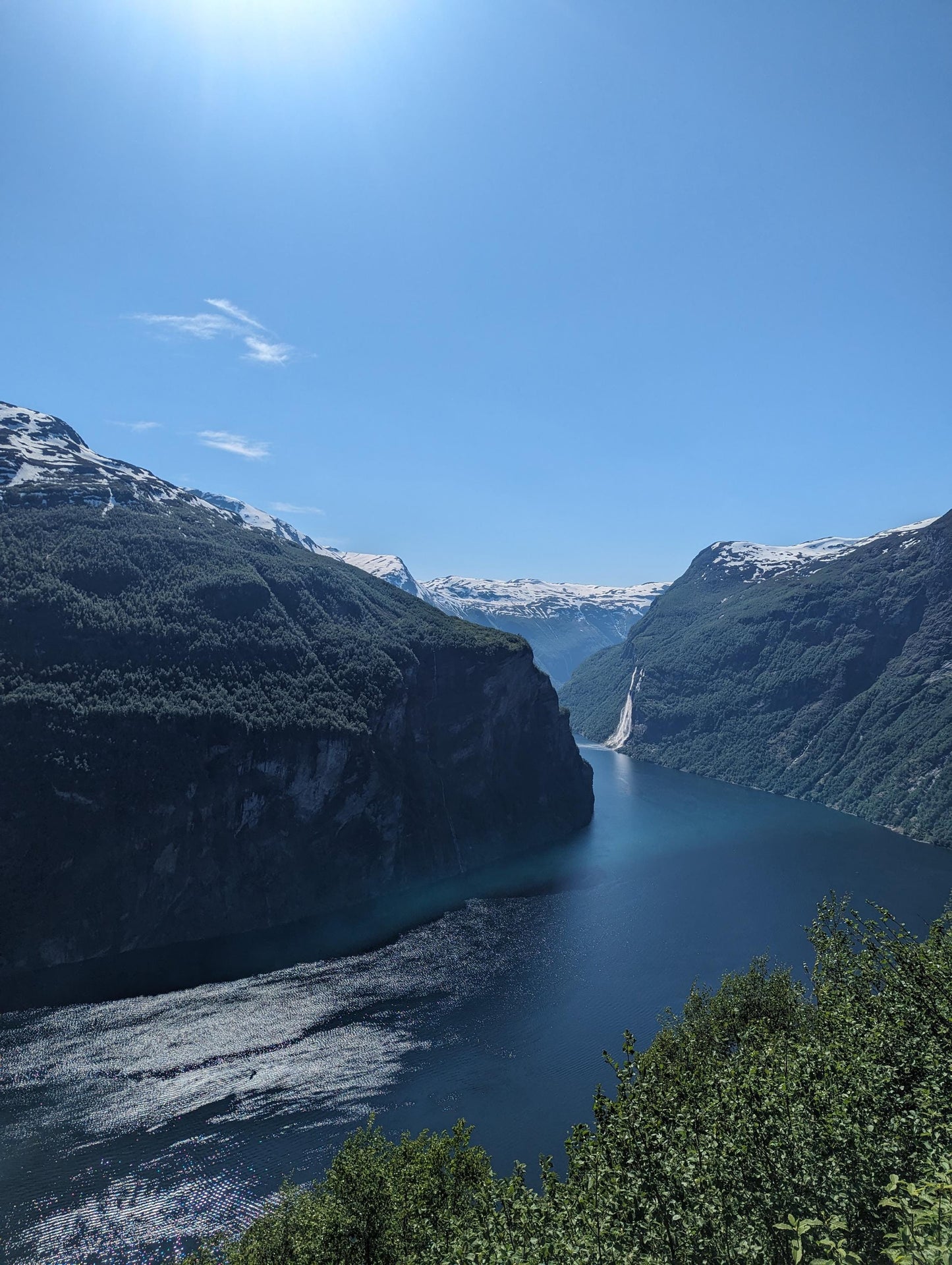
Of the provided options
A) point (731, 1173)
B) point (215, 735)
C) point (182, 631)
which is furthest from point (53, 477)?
point (731, 1173)

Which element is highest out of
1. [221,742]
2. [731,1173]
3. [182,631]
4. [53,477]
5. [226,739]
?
[53,477]

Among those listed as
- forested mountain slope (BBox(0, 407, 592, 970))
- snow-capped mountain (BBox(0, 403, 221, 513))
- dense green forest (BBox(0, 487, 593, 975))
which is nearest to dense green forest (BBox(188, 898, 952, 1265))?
forested mountain slope (BBox(0, 407, 592, 970))

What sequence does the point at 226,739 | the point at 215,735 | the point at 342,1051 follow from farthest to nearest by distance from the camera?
1. the point at 226,739
2. the point at 215,735
3. the point at 342,1051

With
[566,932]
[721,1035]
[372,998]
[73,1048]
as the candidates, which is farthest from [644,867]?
[73,1048]

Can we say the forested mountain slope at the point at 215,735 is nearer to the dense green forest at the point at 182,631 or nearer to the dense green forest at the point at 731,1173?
the dense green forest at the point at 182,631

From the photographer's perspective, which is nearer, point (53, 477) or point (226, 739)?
point (226, 739)

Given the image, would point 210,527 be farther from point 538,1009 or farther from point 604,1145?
point 604,1145

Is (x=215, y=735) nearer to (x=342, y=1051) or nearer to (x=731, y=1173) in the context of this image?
(x=342, y=1051)

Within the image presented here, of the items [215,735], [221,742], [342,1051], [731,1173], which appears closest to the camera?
[731,1173]
